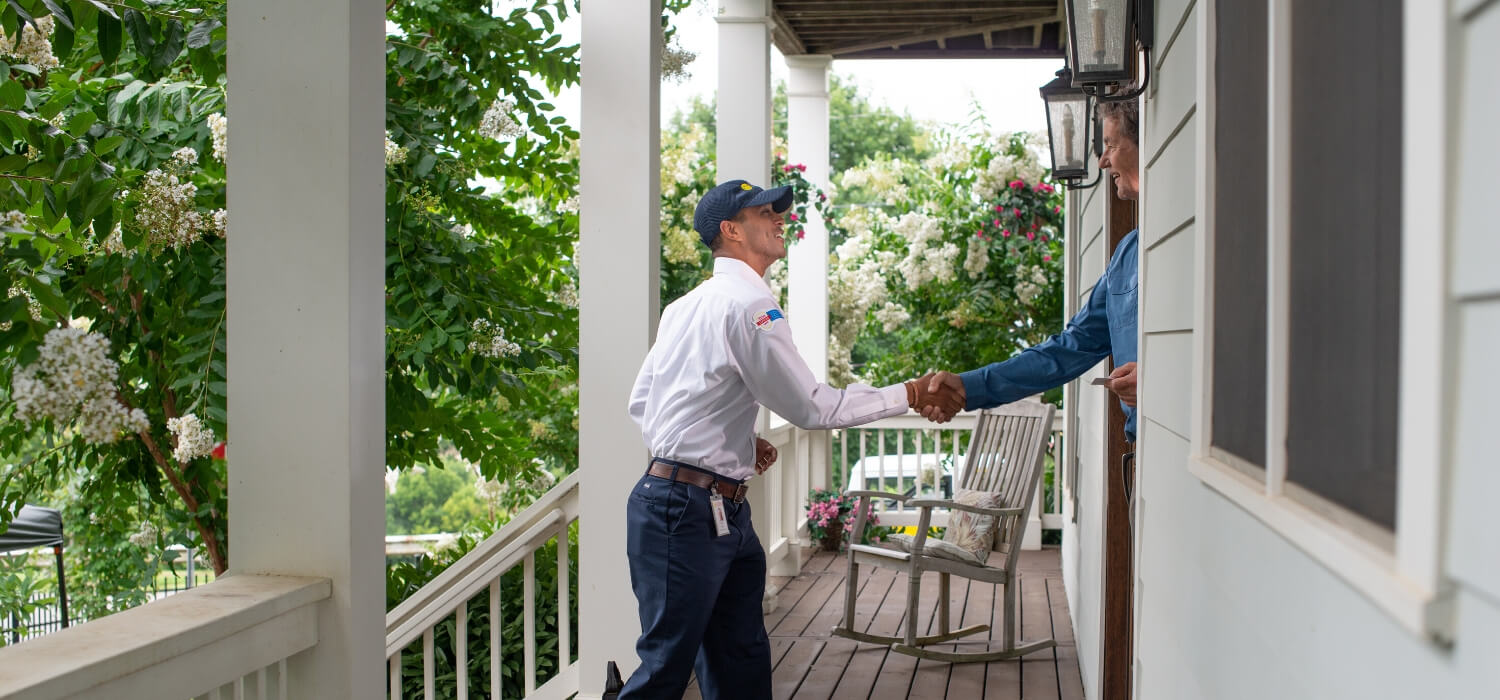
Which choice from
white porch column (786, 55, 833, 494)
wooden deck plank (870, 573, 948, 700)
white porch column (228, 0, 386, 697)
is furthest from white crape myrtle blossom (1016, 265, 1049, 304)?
white porch column (228, 0, 386, 697)

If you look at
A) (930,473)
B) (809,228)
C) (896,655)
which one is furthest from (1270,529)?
(930,473)

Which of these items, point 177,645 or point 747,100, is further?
point 747,100

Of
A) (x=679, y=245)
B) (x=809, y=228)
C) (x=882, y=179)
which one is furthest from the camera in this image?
(x=882, y=179)

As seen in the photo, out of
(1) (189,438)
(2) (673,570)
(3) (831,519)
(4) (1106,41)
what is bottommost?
(3) (831,519)

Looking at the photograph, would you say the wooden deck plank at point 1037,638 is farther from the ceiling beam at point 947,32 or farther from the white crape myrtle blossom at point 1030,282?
the ceiling beam at point 947,32

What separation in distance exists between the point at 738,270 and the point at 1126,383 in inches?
42.4

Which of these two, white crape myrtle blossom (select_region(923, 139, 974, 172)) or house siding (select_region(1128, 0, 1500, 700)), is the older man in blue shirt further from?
white crape myrtle blossom (select_region(923, 139, 974, 172))

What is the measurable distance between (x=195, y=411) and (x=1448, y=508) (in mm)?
2858

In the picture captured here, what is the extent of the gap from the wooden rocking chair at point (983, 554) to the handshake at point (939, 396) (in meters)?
1.12

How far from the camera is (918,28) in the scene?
645 cm

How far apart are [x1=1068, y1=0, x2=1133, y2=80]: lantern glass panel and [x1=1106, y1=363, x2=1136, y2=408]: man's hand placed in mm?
607

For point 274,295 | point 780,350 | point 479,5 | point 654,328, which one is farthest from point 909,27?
point 274,295

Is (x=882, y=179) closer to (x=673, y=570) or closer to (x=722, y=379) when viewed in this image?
(x=722, y=379)

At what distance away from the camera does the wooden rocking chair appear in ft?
14.3
